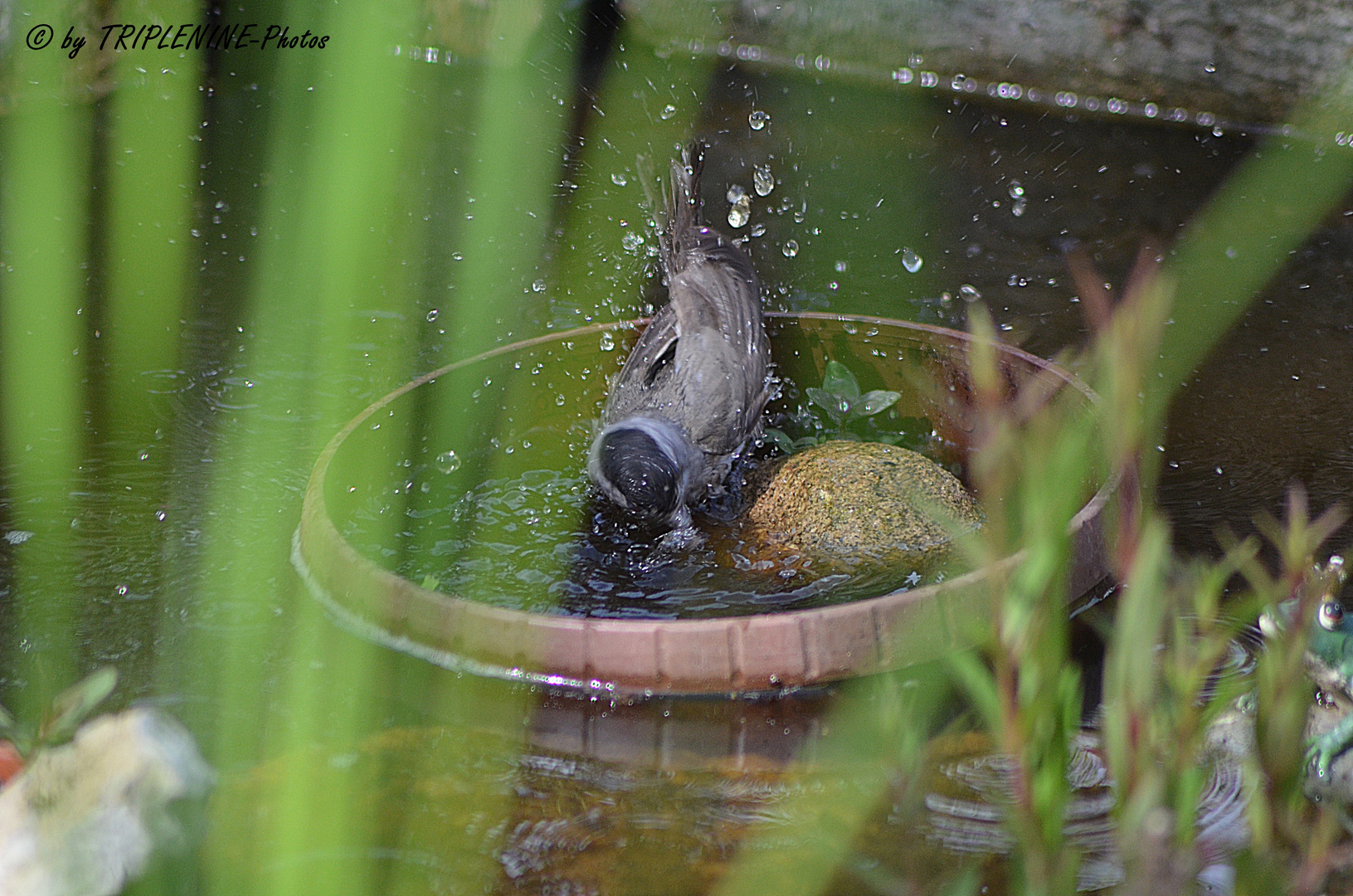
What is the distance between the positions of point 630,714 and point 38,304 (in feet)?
8.13

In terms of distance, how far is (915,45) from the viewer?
5926mm

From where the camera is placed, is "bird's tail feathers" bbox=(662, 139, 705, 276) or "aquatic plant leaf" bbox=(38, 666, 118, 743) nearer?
"aquatic plant leaf" bbox=(38, 666, 118, 743)

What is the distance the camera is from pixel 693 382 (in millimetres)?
2939

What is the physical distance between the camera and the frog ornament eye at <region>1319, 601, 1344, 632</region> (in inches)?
59.8

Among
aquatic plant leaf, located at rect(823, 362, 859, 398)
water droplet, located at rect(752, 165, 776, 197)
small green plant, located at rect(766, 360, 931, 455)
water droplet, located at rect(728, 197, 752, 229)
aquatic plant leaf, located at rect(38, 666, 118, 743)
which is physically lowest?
small green plant, located at rect(766, 360, 931, 455)

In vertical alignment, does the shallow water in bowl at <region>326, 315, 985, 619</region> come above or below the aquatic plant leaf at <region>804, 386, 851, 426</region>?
below

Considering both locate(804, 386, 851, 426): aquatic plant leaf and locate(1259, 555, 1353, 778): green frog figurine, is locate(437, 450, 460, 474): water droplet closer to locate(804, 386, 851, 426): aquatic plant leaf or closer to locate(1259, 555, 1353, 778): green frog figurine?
locate(804, 386, 851, 426): aquatic plant leaf

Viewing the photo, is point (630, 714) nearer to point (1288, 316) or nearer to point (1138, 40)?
point (1288, 316)

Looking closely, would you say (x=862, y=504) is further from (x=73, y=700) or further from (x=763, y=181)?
(x=763, y=181)

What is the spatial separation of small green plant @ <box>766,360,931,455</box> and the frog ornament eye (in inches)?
53.7

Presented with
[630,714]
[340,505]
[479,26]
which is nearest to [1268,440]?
[630,714]

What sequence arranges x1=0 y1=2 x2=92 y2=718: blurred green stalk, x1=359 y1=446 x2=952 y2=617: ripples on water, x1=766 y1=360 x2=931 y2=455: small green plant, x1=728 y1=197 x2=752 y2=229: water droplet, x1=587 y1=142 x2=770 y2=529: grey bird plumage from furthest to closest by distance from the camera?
1. x1=728 y1=197 x2=752 y2=229: water droplet
2. x1=766 y1=360 x2=931 y2=455: small green plant
3. x1=587 y1=142 x2=770 y2=529: grey bird plumage
4. x1=359 y1=446 x2=952 y2=617: ripples on water
5. x1=0 y1=2 x2=92 y2=718: blurred green stalk

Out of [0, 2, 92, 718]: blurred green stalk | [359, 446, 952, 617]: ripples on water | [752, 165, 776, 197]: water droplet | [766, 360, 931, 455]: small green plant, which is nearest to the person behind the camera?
[0, 2, 92, 718]: blurred green stalk

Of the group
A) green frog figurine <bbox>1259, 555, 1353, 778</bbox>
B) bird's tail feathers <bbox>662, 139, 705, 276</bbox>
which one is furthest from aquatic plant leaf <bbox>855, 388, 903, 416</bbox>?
green frog figurine <bbox>1259, 555, 1353, 778</bbox>
